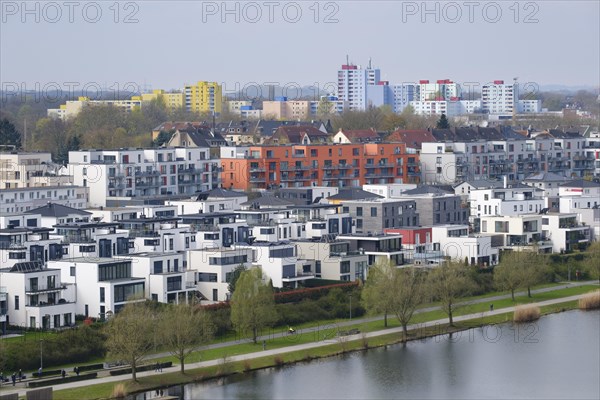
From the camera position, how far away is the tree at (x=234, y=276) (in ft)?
72.4

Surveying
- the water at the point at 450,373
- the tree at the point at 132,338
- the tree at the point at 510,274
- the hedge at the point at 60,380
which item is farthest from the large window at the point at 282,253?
the hedge at the point at 60,380

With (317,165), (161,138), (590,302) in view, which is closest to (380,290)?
(590,302)

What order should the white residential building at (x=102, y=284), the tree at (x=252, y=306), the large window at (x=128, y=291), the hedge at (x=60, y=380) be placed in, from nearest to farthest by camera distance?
1. the hedge at (x=60, y=380)
2. the tree at (x=252, y=306)
3. the white residential building at (x=102, y=284)
4. the large window at (x=128, y=291)

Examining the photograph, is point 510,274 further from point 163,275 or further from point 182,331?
point 182,331

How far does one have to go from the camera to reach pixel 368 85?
80.1 meters

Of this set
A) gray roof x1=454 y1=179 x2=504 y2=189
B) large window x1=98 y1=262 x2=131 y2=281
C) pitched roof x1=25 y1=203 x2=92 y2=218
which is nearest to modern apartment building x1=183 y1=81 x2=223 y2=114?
gray roof x1=454 y1=179 x2=504 y2=189

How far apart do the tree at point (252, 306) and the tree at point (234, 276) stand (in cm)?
184

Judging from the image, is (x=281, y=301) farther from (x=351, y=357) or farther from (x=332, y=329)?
(x=351, y=357)

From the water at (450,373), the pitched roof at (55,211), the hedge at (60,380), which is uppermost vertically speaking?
the pitched roof at (55,211)

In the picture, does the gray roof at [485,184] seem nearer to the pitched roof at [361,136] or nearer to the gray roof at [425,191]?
the gray roof at [425,191]

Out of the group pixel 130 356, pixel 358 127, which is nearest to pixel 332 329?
pixel 130 356

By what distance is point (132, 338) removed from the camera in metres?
17.3

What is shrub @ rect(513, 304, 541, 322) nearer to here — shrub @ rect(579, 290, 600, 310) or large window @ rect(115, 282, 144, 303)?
shrub @ rect(579, 290, 600, 310)

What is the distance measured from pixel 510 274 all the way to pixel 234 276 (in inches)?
182
